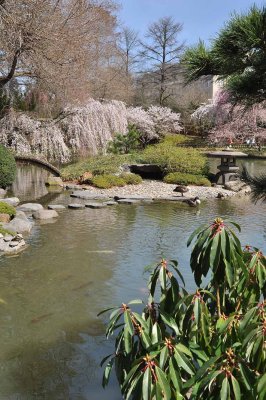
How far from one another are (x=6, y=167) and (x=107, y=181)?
11.4 feet

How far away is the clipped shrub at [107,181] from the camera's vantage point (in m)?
15.1

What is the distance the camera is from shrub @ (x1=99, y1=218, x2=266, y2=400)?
77.6 inches

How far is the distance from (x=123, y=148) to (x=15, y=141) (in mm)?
6522

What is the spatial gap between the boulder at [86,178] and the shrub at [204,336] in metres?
13.1

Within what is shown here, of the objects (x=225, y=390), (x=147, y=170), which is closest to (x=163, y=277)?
(x=225, y=390)

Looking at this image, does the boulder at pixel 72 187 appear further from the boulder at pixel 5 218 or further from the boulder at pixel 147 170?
the boulder at pixel 5 218

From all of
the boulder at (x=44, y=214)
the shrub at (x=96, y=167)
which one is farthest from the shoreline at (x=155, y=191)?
the boulder at (x=44, y=214)

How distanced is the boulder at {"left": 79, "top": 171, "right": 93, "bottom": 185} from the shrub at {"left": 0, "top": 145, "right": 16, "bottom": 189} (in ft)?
9.38

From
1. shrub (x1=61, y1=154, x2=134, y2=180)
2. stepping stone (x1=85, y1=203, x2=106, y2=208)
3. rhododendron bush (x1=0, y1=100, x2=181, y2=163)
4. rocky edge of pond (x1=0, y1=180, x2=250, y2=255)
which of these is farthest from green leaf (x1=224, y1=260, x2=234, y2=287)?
rhododendron bush (x1=0, y1=100, x2=181, y2=163)

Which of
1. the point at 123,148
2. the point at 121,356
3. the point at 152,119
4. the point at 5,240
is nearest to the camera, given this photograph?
the point at 121,356

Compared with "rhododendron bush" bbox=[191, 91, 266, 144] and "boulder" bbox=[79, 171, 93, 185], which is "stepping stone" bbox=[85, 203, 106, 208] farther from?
"rhododendron bush" bbox=[191, 91, 266, 144]

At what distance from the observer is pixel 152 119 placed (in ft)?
103

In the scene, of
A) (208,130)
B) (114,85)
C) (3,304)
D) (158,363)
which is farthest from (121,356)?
(208,130)

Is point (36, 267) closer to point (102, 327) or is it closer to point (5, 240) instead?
point (5, 240)
